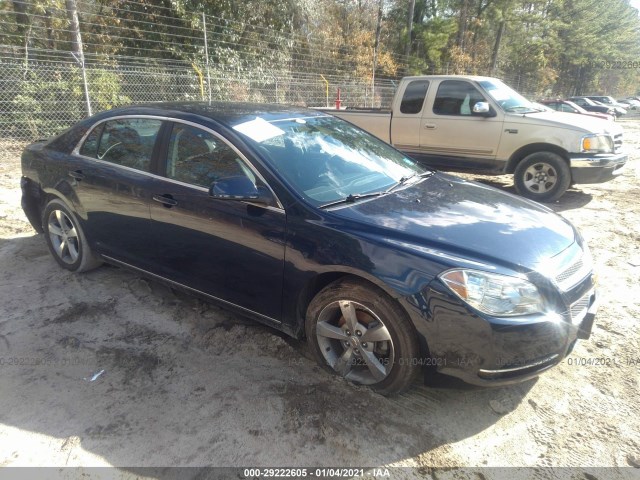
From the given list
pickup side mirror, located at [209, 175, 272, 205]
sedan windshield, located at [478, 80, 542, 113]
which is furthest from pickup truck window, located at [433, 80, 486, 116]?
pickup side mirror, located at [209, 175, 272, 205]

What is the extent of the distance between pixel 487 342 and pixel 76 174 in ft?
11.6

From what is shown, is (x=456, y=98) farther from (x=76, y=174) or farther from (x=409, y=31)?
(x=409, y=31)

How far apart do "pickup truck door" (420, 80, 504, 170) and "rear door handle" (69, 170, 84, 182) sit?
5.62 m

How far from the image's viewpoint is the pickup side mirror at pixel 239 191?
269 cm

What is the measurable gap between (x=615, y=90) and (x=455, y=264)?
7940 centimetres

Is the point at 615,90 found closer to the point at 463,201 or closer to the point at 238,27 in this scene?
the point at 238,27

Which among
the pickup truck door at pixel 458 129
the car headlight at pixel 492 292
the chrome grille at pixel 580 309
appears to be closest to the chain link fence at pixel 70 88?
the pickup truck door at pixel 458 129

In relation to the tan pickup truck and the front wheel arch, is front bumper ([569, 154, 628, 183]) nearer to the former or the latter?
the tan pickup truck

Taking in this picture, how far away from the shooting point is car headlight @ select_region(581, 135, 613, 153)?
6.38m

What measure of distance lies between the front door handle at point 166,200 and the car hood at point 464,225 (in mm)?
1229

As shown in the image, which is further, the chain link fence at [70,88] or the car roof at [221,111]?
the chain link fence at [70,88]

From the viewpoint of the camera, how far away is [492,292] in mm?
2248

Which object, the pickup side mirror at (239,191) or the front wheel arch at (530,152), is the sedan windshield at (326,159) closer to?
the pickup side mirror at (239,191)

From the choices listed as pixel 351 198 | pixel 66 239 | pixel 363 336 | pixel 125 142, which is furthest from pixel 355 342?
pixel 66 239
